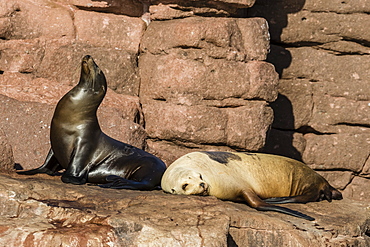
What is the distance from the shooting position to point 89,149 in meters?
6.09

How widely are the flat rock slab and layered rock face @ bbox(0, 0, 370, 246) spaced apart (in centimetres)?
14

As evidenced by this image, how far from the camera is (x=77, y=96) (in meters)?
6.11

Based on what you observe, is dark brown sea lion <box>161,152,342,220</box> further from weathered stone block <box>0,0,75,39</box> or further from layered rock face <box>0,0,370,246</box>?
weathered stone block <box>0,0,75,39</box>

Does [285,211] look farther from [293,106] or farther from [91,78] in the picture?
[293,106]

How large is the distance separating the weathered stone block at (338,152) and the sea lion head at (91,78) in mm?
3934

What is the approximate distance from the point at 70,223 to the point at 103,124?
10.8 feet

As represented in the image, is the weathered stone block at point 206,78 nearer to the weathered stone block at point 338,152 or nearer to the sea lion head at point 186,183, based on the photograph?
the weathered stone block at point 338,152

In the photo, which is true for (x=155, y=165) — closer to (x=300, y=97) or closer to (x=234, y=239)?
(x=234, y=239)

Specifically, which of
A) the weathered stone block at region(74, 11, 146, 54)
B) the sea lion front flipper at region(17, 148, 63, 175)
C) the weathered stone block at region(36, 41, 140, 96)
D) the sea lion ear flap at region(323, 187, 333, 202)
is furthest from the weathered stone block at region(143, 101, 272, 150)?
the sea lion front flipper at region(17, 148, 63, 175)

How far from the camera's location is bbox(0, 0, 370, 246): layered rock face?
24.3ft

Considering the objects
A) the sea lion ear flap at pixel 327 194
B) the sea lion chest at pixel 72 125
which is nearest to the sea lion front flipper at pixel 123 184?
the sea lion chest at pixel 72 125

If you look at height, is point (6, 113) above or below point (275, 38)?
below

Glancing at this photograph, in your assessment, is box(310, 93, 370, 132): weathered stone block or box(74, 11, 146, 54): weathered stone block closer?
box(74, 11, 146, 54): weathered stone block

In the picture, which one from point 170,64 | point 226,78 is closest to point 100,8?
point 170,64
